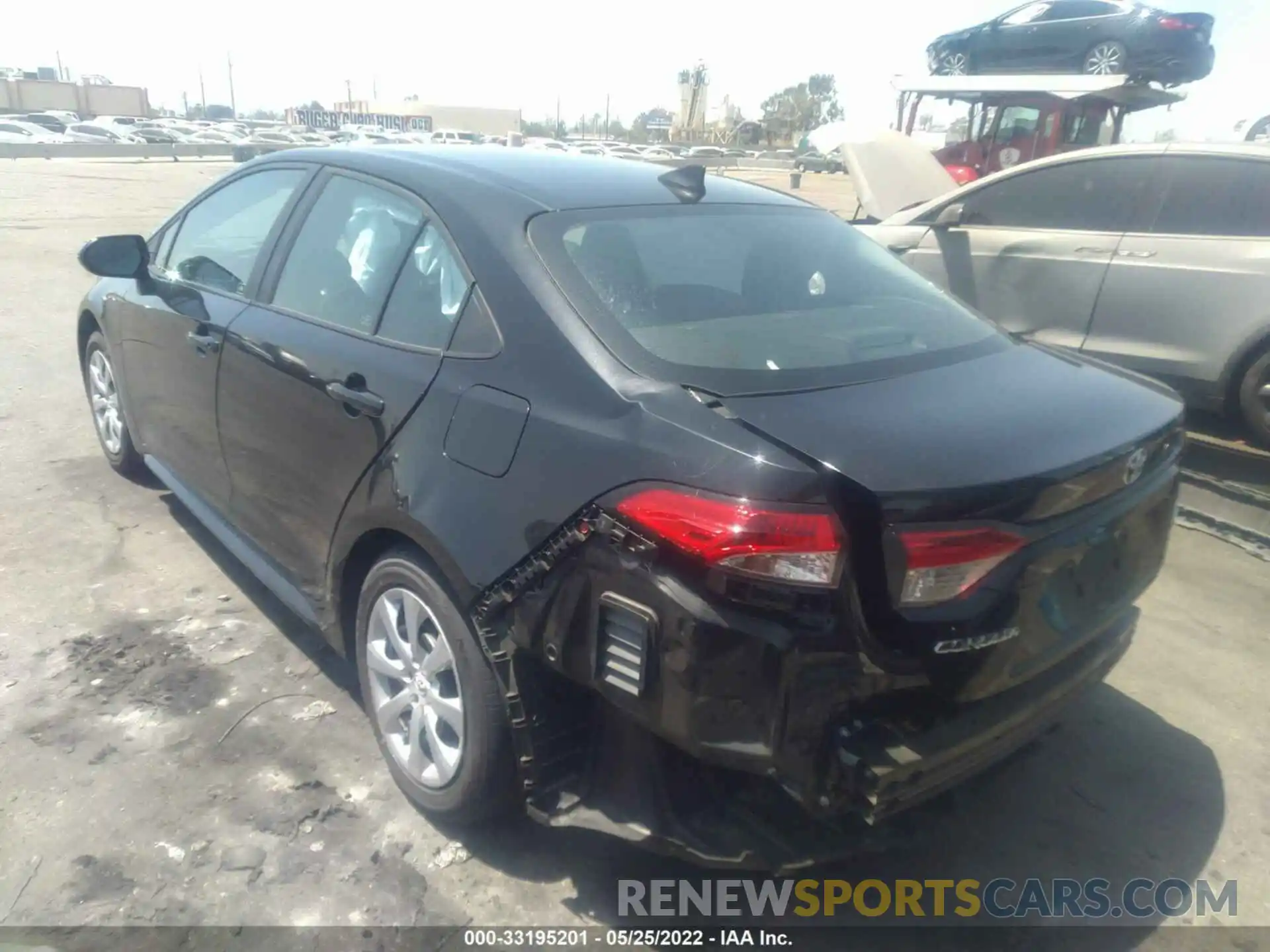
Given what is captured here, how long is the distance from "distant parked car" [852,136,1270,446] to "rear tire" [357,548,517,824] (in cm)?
359

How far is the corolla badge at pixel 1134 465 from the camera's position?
Answer: 2.27 metres

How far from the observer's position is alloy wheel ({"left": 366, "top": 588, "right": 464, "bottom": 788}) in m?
2.47

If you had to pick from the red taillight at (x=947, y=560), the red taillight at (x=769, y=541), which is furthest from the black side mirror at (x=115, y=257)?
the red taillight at (x=947, y=560)

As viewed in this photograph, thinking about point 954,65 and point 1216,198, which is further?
point 954,65

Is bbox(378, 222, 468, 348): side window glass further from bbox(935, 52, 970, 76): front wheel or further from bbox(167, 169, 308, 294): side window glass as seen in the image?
bbox(935, 52, 970, 76): front wheel

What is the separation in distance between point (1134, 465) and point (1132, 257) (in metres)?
3.53

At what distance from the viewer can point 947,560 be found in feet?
6.22

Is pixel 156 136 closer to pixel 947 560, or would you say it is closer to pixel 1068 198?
pixel 1068 198

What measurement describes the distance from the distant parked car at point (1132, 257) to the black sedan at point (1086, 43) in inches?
270

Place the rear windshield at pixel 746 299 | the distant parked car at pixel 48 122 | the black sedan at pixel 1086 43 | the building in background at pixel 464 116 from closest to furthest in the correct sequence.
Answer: the rear windshield at pixel 746 299, the black sedan at pixel 1086 43, the distant parked car at pixel 48 122, the building in background at pixel 464 116

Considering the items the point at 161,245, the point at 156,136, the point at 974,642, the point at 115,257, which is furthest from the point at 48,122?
the point at 974,642

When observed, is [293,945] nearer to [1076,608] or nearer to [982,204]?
[1076,608]

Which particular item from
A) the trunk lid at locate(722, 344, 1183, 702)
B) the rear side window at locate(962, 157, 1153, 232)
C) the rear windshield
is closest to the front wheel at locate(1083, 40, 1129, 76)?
the rear side window at locate(962, 157, 1153, 232)

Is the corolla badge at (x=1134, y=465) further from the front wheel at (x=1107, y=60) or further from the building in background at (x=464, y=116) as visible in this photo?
the building in background at (x=464, y=116)
